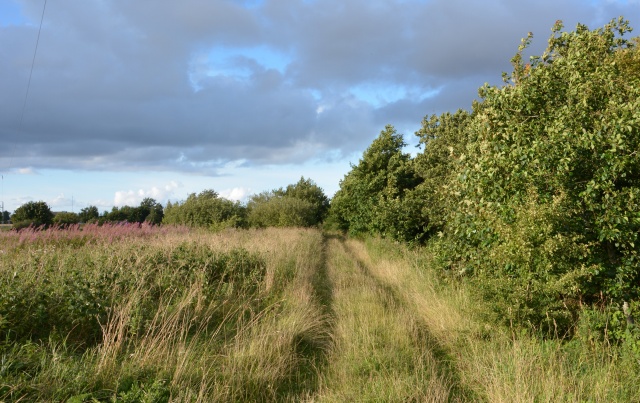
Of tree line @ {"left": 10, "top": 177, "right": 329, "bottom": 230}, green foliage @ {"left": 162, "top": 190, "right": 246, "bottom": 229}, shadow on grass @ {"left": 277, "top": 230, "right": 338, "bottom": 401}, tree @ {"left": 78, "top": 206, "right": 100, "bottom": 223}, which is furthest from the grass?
tree @ {"left": 78, "top": 206, "right": 100, "bottom": 223}

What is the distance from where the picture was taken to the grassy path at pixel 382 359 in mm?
5238

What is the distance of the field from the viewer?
4.79m

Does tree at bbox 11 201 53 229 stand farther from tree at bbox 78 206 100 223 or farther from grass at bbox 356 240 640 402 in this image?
grass at bbox 356 240 640 402

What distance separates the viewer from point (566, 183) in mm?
6949

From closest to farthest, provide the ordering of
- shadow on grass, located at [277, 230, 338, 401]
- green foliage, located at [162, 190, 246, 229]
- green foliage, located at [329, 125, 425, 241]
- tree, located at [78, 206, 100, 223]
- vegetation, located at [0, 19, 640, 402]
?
1. vegetation, located at [0, 19, 640, 402]
2. shadow on grass, located at [277, 230, 338, 401]
3. green foliage, located at [329, 125, 425, 241]
4. green foliage, located at [162, 190, 246, 229]
5. tree, located at [78, 206, 100, 223]

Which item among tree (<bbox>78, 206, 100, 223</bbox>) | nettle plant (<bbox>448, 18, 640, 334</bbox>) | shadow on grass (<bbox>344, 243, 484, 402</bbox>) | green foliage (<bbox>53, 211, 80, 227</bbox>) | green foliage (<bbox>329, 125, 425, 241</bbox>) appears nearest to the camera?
shadow on grass (<bbox>344, 243, 484, 402</bbox>)

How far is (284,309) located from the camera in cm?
859

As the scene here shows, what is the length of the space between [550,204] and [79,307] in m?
6.60

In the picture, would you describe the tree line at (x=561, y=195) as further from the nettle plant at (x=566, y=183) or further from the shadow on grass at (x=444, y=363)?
the shadow on grass at (x=444, y=363)

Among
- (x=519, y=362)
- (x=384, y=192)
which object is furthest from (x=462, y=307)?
(x=384, y=192)

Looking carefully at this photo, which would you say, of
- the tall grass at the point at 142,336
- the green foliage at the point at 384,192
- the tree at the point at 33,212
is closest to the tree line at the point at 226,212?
the tree at the point at 33,212

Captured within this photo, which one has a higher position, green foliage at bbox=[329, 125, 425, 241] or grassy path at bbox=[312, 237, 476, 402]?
green foliage at bbox=[329, 125, 425, 241]

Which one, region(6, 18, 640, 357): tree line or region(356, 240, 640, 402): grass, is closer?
region(356, 240, 640, 402): grass

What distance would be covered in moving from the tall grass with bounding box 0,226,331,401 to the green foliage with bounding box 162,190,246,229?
24.4 meters
